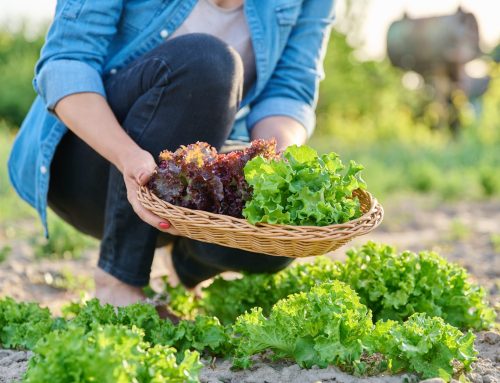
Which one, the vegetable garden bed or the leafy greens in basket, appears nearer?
the vegetable garden bed

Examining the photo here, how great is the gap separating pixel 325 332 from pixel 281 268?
3.02 ft

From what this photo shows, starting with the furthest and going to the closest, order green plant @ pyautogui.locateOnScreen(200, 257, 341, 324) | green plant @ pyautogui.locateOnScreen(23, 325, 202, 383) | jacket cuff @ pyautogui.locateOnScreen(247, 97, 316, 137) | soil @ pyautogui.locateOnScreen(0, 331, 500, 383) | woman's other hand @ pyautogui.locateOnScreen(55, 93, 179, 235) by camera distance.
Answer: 1. jacket cuff @ pyautogui.locateOnScreen(247, 97, 316, 137)
2. green plant @ pyautogui.locateOnScreen(200, 257, 341, 324)
3. woman's other hand @ pyautogui.locateOnScreen(55, 93, 179, 235)
4. soil @ pyautogui.locateOnScreen(0, 331, 500, 383)
5. green plant @ pyautogui.locateOnScreen(23, 325, 202, 383)

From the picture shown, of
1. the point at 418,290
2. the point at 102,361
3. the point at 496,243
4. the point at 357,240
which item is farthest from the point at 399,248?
the point at 102,361

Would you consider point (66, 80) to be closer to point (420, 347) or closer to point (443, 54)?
point (420, 347)

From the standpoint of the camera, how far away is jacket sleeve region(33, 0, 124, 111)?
2.72 m

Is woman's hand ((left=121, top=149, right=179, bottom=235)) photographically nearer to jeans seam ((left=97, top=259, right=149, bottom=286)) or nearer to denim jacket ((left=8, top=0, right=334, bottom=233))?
denim jacket ((left=8, top=0, right=334, bottom=233))

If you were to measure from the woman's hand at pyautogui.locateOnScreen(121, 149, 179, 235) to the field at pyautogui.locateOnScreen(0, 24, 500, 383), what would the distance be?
0.38 m

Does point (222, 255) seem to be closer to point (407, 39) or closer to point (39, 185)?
point (39, 185)

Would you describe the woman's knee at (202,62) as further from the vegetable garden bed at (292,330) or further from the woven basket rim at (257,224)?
the vegetable garden bed at (292,330)

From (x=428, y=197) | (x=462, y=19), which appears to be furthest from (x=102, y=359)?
(x=462, y=19)

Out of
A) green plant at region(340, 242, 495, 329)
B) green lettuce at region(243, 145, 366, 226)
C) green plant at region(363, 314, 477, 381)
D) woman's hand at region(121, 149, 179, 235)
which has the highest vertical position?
green lettuce at region(243, 145, 366, 226)

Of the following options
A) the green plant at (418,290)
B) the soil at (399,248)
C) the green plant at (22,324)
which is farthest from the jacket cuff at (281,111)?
the green plant at (22,324)

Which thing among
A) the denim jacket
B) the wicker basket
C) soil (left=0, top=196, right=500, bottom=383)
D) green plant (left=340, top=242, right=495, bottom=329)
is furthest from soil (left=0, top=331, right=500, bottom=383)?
the denim jacket

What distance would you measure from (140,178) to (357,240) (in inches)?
129
